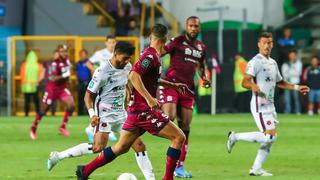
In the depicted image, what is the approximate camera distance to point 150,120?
42.9 feet

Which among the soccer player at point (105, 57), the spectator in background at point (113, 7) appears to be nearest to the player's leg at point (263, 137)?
the soccer player at point (105, 57)

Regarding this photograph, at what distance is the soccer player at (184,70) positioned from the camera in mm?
15859

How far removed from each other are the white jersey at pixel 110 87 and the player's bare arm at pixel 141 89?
1549 mm

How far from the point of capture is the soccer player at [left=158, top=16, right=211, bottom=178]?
1586 centimetres

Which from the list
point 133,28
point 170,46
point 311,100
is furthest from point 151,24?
point 170,46

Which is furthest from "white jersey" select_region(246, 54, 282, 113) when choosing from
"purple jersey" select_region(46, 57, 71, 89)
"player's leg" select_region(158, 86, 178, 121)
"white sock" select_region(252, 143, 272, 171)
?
"purple jersey" select_region(46, 57, 71, 89)

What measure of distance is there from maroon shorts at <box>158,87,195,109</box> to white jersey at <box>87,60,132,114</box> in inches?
37.9

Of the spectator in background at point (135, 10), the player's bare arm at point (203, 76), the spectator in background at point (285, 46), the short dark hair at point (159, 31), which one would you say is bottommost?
the player's bare arm at point (203, 76)

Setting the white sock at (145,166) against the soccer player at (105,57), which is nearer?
the white sock at (145,166)

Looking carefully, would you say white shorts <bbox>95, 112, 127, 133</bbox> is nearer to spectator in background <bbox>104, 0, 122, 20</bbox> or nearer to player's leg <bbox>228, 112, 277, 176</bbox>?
player's leg <bbox>228, 112, 277, 176</bbox>

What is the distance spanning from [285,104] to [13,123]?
10954mm

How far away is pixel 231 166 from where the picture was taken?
16.5 metres

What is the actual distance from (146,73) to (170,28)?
83.6 feet

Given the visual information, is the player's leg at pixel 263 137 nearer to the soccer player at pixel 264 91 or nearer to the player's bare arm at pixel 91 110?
the soccer player at pixel 264 91
